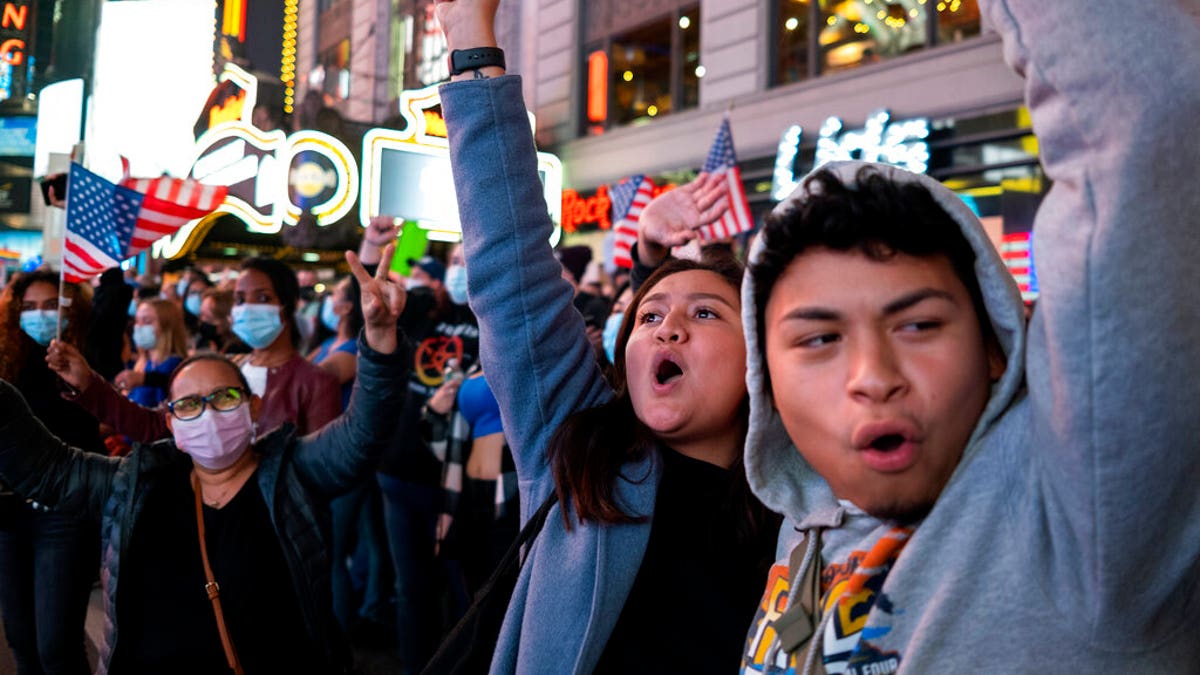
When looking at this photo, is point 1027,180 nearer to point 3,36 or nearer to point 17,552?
point 17,552

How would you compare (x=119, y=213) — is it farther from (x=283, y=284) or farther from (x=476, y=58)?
(x=476, y=58)

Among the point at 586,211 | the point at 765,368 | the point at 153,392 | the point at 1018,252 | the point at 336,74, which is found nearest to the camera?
the point at 765,368

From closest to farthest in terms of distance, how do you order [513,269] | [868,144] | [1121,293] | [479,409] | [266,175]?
→ 1. [1121,293]
2. [513,269]
3. [479,409]
4. [266,175]
5. [868,144]

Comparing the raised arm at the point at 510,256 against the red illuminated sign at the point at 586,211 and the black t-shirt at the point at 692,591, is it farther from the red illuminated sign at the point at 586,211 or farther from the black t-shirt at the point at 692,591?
the red illuminated sign at the point at 586,211

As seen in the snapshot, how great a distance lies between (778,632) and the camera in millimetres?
1226

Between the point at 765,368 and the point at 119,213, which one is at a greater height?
the point at 119,213

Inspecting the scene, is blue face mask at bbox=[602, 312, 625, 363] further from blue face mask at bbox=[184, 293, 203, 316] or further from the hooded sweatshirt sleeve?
blue face mask at bbox=[184, 293, 203, 316]

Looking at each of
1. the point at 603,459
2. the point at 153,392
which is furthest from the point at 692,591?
the point at 153,392

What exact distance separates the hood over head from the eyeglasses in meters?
2.28

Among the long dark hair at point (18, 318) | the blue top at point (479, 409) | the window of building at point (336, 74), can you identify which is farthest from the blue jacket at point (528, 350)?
the window of building at point (336, 74)

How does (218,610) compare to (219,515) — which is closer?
(218,610)

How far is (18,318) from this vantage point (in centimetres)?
454

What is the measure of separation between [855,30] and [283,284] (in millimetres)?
9505

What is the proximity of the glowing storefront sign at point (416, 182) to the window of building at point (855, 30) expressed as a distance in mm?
6594
